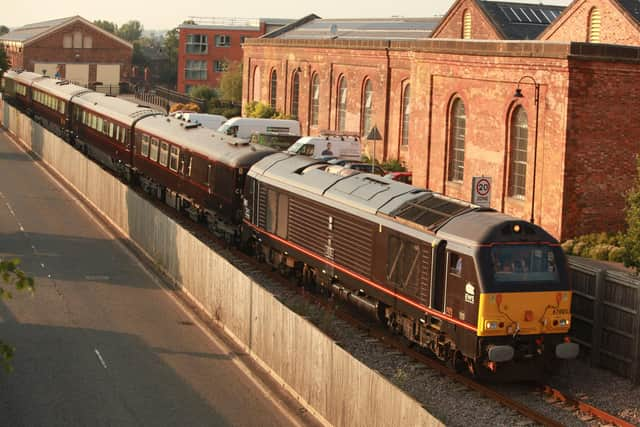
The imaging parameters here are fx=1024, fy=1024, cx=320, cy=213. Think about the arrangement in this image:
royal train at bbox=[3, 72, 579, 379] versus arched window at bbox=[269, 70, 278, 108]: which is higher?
arched window at bbox=[269, 70, 278, 108]

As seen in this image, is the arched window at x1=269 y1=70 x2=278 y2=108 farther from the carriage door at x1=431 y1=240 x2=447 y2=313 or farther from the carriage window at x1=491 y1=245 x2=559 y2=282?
the carriage window at x1=491 y1=245 x2=559 y2=282

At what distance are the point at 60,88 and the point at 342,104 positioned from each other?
16020 millimetres

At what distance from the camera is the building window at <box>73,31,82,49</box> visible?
100 metres

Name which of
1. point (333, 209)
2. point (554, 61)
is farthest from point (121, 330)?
point (554, 61)

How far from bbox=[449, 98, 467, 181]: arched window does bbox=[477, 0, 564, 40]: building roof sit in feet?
34.9

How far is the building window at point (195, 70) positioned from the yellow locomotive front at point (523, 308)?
8877 cm

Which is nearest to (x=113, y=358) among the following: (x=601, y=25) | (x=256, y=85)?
(x=601, y=25)

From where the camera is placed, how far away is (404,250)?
18719 millimetres

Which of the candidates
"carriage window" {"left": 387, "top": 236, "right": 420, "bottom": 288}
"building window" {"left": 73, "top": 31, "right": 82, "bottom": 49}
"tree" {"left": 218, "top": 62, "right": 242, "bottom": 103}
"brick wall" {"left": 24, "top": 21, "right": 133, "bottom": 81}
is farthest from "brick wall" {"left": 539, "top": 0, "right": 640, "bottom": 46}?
"brick wall" {"left": 24, "top": 21, "right": 133, "bottom": 81}

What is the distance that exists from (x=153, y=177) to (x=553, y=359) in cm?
2200

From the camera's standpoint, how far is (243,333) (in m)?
19.4

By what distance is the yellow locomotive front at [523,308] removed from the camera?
16.6 meters

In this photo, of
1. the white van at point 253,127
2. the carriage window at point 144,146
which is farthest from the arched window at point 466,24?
the carriage window at point 144,146

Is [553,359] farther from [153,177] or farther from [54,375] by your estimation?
[153,177]
